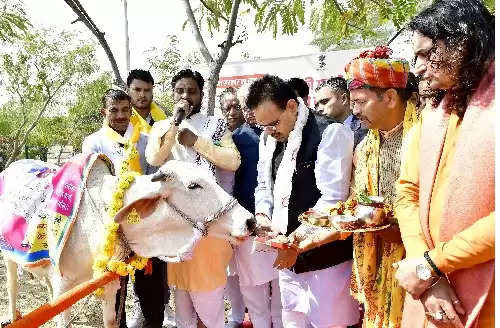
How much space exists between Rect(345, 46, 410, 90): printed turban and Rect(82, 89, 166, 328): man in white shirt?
6.19 feet

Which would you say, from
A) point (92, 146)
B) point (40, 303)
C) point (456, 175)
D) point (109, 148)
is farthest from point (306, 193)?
point (40, 303)

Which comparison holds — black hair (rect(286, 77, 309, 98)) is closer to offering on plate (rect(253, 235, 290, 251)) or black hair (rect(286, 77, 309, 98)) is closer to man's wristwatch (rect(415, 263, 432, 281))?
offering on plate (rect(253, 235, 290, 251))

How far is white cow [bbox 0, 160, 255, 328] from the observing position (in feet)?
8.91

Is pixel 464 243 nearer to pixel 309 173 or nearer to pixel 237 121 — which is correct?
pixel 309 173

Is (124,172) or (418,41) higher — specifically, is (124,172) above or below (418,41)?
below

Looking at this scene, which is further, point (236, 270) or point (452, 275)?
point (236, 270)

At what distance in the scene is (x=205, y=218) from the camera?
9.01ft

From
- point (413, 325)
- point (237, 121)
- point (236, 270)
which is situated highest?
point (237, 121)

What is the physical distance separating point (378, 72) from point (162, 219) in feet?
4.74

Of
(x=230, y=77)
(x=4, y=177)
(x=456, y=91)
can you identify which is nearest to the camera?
(x=456, y=91)

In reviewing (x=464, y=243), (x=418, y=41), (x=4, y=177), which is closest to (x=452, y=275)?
(x=464, y=243)

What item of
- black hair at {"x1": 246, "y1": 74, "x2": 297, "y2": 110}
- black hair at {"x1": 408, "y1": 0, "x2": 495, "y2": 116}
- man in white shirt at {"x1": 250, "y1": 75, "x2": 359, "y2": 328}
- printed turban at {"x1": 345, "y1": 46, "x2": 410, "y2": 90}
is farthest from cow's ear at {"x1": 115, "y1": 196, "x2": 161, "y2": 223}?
black hair at {"x1": 408, "y1": 0, "x2": 495, "y2": 116}

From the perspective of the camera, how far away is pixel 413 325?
1.78 meters

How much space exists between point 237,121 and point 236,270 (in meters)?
1.36
